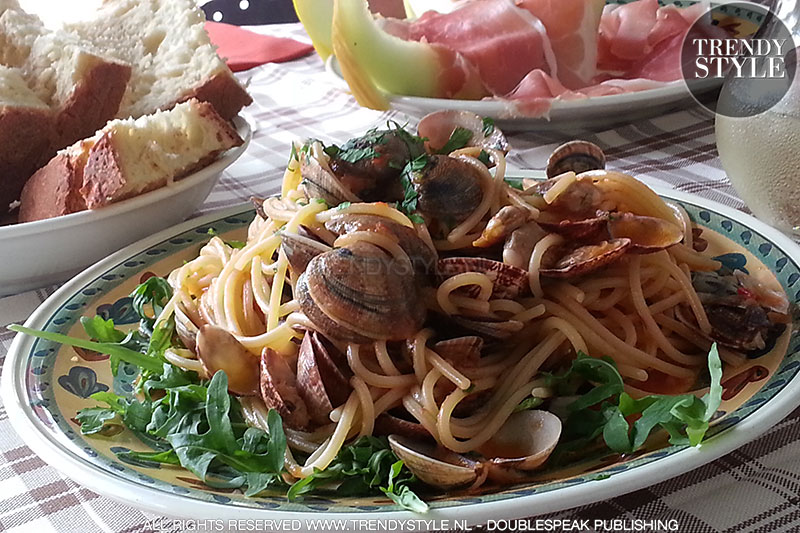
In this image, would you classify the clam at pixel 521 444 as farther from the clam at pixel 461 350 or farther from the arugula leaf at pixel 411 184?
the arugula leaf at pixel 411 184

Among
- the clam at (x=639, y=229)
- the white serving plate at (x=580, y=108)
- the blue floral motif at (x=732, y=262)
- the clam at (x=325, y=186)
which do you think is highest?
the clam at (x=325, y=186)

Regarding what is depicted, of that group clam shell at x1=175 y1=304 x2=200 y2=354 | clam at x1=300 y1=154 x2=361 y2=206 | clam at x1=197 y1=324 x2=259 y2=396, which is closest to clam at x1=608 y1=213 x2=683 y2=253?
clam at x1=300 y1=154 x2=361 y2=206

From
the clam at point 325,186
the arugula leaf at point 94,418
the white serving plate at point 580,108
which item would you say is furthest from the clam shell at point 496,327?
the white serving plate at point 580,108

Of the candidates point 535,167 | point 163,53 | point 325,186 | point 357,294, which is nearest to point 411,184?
point 325,186

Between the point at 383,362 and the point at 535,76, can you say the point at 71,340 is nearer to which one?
the point at 383,362

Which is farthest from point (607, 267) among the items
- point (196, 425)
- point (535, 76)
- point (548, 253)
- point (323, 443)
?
point (535, 76)
